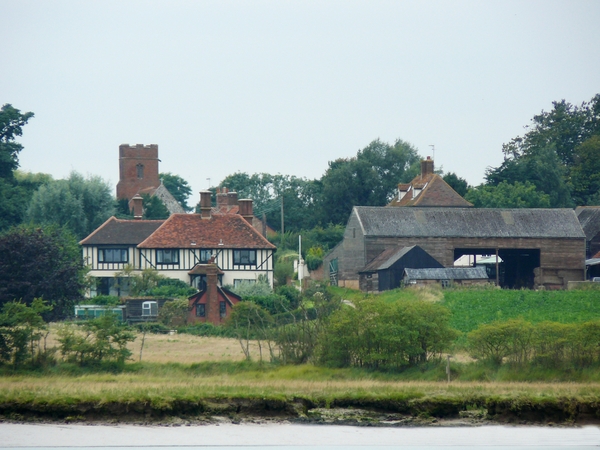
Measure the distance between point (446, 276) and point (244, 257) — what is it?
40.5 ft

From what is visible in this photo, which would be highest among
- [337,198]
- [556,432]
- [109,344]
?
[337,198]

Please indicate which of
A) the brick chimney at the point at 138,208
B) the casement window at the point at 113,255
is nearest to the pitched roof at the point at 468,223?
the casement window at the point at 113,255

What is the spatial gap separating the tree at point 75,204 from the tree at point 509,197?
27.0 metres

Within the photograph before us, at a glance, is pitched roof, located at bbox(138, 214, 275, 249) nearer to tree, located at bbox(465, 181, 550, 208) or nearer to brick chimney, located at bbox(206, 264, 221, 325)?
brick chimney, located at bbox(206, 264, 221, 325)

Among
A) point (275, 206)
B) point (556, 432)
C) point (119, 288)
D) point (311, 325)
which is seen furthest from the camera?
point (275, 206)

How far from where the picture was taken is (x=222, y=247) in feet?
186

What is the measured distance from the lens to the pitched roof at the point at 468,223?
190ft

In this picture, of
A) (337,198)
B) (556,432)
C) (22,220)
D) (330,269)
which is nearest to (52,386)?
(556,432)

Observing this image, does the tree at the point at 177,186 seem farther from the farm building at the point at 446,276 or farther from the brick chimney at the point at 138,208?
the farm building at the point at 446,276

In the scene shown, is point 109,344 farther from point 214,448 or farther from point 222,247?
point 222,247

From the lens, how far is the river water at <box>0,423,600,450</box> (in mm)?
21906

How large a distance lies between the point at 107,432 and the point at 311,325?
32.2 feet

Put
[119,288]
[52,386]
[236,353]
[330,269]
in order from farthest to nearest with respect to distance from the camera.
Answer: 1. [330,269]
2. [119,288]
3. [236,353]
4. [52,386]

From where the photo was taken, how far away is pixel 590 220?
68188 mm
